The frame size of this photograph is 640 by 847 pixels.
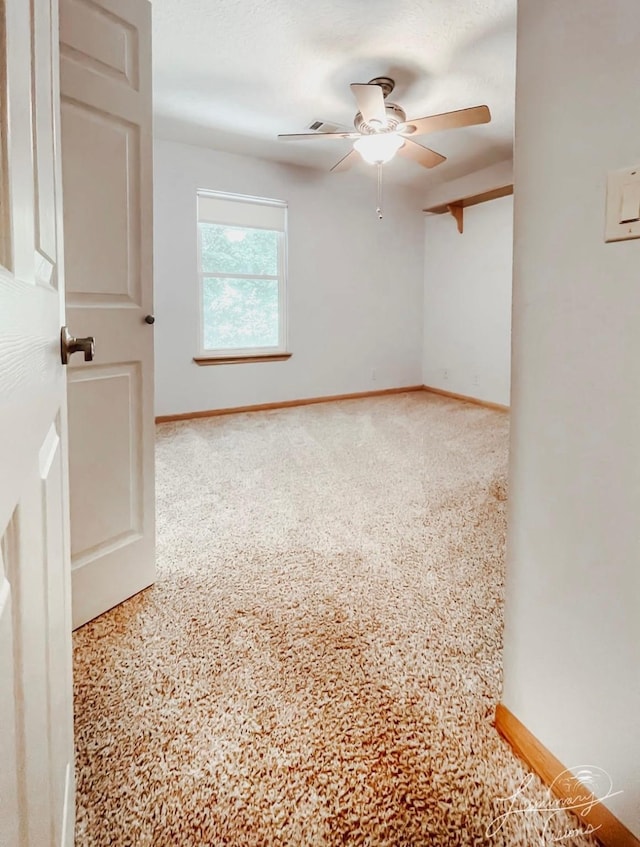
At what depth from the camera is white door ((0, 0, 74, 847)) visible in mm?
398

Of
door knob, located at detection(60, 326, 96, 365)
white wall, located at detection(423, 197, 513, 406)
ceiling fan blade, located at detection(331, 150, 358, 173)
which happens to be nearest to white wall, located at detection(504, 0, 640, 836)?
door knob, located at detection(60, 326, 96, 365)

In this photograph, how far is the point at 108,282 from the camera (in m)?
1.43

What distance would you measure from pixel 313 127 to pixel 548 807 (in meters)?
4.10

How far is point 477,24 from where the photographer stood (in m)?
2.41

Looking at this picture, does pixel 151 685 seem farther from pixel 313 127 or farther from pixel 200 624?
pixel 313 127

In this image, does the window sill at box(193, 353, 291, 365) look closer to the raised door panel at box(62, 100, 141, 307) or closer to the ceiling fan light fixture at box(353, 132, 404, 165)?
the ceiling fan light fixture at box(353, 132, 404, 165)

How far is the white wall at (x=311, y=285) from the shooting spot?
4.20 m

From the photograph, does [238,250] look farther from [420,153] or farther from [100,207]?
[100,207]

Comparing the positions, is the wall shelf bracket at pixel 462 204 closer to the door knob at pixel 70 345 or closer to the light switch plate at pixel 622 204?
the light switch plate at pixel 622 204

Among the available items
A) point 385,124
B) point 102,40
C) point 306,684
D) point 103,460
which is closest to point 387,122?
point 385,124

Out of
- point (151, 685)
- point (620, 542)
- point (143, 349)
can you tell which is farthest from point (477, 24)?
point (151, 685)

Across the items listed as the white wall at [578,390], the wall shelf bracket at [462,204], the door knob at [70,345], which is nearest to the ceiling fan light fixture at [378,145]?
the wall shelf bracket at [462,204]

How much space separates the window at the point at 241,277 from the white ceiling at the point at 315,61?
0.67m

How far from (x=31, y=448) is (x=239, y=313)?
435 centimetres
